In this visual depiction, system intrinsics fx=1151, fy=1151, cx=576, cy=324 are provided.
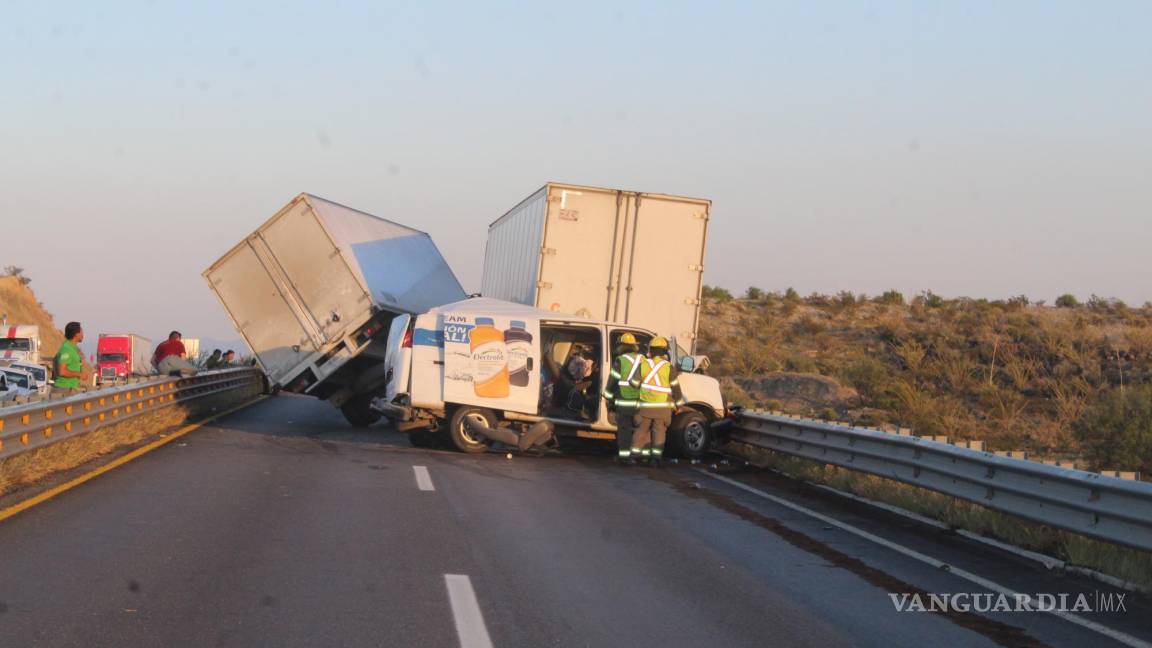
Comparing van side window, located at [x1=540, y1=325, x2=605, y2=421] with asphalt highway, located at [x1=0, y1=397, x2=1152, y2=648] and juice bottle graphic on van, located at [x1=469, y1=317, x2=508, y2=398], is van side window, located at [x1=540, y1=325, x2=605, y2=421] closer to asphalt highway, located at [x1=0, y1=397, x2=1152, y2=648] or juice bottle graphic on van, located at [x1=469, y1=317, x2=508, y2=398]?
juice bottle graphic on van, located at [x1=469, y1=317, x2=508, y2=398]

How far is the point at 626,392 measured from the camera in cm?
1540

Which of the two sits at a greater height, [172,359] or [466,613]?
[172,359]

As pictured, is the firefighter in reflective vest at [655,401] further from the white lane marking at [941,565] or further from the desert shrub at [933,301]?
the desert shrub at [933,301]

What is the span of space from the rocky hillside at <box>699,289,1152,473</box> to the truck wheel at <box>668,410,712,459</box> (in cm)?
623

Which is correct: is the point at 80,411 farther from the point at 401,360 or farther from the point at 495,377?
the point at 495,377

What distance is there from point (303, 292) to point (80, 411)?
238 inches

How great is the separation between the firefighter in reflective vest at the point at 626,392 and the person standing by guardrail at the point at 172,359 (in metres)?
10.4

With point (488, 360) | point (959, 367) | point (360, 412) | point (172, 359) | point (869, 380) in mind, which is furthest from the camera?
point (959, 367)

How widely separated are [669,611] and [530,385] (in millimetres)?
9107

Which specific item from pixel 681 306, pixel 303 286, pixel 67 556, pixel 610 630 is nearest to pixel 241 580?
pixel 67 556

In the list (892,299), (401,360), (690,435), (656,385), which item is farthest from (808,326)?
(401,360)

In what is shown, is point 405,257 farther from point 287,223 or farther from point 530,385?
point 530,385

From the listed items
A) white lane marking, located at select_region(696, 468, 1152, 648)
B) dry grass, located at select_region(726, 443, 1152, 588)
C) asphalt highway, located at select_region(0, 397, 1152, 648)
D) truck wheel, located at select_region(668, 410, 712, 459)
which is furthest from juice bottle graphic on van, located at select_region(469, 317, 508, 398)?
dry grass, located at select_region(726, 443, 1152, 588)

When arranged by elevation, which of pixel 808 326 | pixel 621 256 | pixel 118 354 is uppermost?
pixel 808 326
